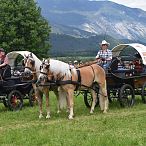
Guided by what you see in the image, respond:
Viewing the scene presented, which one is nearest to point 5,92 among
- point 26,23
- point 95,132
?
point 95,132

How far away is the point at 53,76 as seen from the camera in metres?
11.7

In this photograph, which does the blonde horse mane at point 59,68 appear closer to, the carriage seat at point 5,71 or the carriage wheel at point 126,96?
the carriage wheel at point 126,96

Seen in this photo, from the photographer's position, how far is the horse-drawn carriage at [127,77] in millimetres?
13875

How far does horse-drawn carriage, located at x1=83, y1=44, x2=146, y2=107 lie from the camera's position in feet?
45.5

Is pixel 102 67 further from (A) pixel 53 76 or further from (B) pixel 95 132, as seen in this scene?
(B) pixel 95 132

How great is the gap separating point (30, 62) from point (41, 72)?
0.80 m

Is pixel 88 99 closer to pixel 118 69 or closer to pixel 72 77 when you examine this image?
pixel 118 69

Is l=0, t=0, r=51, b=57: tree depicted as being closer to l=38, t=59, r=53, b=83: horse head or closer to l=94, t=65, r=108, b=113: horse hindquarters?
l=94, t=65, r=108, b=113: horse hindquarters

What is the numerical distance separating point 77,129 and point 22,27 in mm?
35652

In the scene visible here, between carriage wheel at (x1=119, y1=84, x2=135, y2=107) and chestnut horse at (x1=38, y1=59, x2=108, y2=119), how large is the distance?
2.35 feet

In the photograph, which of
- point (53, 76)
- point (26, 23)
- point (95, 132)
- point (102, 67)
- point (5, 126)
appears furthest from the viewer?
point (26, 23)

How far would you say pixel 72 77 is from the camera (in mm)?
12031

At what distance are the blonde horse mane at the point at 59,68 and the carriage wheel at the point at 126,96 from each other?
8.31 feet

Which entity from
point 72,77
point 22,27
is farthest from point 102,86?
point 22,27
